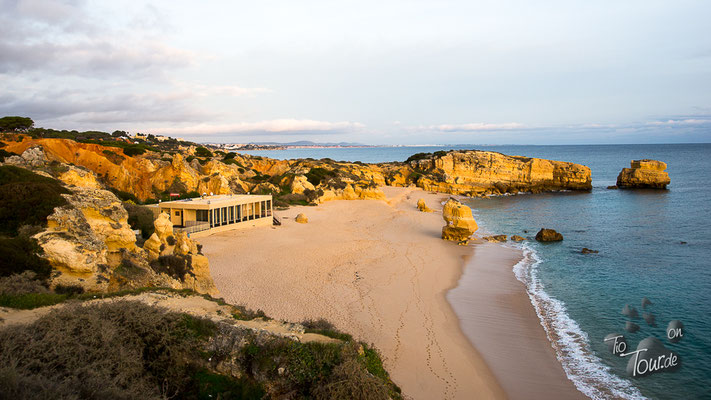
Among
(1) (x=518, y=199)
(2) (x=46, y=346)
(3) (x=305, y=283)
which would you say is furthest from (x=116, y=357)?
(1) (x=518, y=199)

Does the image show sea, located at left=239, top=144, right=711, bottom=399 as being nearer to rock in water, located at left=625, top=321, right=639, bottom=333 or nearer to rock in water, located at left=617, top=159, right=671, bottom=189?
rock in water, located at left=625, top=321, right=639, bottom=333

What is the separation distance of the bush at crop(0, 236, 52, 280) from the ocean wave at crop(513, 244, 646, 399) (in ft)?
43.3

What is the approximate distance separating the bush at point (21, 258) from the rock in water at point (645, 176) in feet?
237

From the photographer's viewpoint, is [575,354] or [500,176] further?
[500,176]

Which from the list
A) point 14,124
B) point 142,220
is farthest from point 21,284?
point 14,124

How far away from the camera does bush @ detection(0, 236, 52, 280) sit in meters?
8.79

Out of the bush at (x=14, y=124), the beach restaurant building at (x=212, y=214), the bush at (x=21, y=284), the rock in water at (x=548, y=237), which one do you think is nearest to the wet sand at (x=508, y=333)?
the rock in water at (x=548, y=237)

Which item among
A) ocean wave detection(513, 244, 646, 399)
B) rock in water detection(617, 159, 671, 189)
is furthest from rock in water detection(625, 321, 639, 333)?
rock in water detection(617, 159, 671, 189)

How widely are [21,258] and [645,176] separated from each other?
240 feet

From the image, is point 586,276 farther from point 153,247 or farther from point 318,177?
point 318,177

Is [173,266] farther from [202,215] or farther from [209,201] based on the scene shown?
[209,201]

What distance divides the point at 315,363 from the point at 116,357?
9.95 ft

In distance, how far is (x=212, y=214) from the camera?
24266 mm

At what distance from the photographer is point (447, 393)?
952cm
